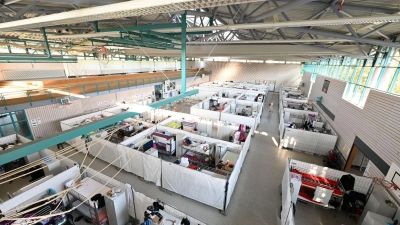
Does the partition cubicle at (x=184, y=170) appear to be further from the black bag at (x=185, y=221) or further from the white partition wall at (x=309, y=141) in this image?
the white partition wall at (x=309, y=141)

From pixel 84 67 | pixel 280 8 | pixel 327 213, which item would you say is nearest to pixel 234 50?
pixel 280 8

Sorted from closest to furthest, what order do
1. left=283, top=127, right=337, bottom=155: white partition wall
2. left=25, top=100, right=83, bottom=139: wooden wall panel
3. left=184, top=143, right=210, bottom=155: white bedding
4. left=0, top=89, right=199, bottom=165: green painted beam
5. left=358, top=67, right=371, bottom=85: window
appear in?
left=0, top=89, right=199, bottom=165: green painted beam < left=184, top=143, right=210, bottom=155: white bedding < left=358, top=67, right=371, bottom=85: window < left=283, top=127, right=337, bottom=155: white partition wall < left=25, top=100, right=83, bottom=139: wooden wall panel

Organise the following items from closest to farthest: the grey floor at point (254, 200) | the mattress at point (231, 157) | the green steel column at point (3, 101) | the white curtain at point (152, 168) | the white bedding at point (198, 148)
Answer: the grey floor at point (254, 200), the white curtain at point (152, 168), the mattress at point (231, 157), the green steel column at point (3, 101), the white bedding at point (198, 148)

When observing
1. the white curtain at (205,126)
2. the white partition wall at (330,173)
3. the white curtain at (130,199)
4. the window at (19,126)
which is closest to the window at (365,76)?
the white partition wall at (330,173)

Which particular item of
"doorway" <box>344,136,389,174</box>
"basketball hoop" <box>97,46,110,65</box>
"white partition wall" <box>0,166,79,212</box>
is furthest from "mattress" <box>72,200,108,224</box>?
"doorway" <box>344,136,389,174</box>

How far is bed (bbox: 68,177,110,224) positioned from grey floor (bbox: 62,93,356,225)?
61.8 inches

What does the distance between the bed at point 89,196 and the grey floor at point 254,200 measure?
5.15 feet

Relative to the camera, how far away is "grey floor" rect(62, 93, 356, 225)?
542 centimetres

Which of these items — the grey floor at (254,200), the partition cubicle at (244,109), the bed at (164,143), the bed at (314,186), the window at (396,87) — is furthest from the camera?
the partition cubicle at (244,109)

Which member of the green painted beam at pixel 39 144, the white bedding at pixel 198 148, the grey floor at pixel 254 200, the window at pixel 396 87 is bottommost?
the grey floor at pixel 254 200

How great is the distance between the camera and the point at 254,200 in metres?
6.11

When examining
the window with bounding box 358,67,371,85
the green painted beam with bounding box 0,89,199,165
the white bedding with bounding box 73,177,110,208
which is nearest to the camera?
the green painted beam with bounding box 0,89,199,165

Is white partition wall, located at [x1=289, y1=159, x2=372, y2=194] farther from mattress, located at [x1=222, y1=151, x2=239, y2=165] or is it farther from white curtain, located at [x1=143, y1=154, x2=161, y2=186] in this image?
white curtain, located at [x1=143, y1=154, x2=161, y2=186]

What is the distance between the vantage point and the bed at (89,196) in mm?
4844
